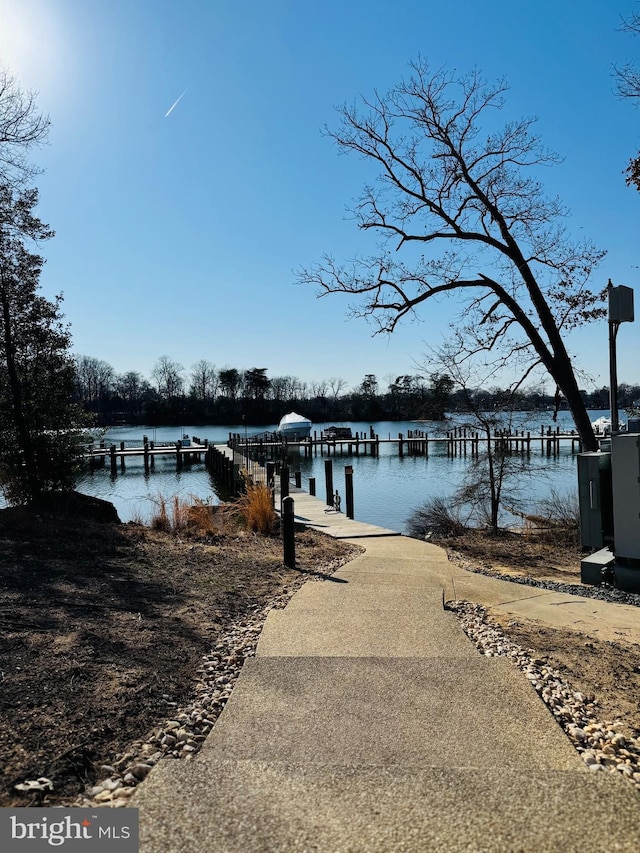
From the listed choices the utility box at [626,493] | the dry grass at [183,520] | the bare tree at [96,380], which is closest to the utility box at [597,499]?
the utility box at [626,493]

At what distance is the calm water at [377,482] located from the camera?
18438 millimetres

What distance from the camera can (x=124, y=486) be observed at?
3331 cm

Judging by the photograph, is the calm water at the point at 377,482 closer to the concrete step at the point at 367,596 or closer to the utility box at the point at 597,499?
the concrete step at the point at 367,596

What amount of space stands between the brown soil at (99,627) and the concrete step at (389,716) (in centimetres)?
48

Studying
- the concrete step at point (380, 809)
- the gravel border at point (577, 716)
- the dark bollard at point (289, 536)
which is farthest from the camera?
the dark bollard at point (289, 536)

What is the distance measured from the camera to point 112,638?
423cm

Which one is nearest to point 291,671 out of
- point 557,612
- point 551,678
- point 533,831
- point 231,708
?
point 231,708

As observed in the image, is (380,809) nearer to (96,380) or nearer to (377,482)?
(377,482)

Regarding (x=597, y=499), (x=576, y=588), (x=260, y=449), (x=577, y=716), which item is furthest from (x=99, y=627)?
(x=260, y=449)

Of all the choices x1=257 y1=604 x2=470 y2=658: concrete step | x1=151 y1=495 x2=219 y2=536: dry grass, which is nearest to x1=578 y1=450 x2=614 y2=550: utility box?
x1=257 y1=604 x2=470 y2=658: concrete step

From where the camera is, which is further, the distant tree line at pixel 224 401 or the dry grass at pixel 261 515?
the distant tree line at pixel 224 401

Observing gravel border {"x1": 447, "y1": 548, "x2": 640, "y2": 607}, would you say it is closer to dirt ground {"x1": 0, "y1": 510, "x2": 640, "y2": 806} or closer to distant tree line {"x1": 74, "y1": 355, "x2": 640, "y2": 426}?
dirt ground {"x1": 0, "y1": 510, "x2": 640, "y2": 806}

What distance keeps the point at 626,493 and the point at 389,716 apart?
16.6ft

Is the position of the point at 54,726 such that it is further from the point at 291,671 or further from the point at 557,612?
the point at 557,612
